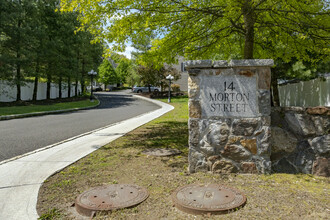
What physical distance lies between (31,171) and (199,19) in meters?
5.34

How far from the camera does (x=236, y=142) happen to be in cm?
428

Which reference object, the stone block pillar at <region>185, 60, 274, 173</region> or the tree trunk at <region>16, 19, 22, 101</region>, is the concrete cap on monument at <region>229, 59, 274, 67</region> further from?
the tree trunk at <region>16, 19, 22, 101</region>

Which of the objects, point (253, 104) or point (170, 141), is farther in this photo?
point (170, 141)

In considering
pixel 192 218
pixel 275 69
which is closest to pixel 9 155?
pixel 192 218

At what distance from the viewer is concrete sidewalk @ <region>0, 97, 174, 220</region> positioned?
10.8 feet

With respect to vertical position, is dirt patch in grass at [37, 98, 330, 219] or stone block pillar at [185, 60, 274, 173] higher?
stone block pillar at [185, 60, 274, 173]

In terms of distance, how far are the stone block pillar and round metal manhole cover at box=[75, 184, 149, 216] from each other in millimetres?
1196

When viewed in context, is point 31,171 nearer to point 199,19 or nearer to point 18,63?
point 199,19

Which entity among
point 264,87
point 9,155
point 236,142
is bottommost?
point 9,155

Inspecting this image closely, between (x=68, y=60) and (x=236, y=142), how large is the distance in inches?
1022

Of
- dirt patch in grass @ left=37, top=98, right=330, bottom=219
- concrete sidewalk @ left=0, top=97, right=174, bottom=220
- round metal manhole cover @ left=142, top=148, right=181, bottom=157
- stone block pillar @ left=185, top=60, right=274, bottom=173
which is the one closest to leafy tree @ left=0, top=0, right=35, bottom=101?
concrete sidewalk @ left=0, top=97, right=174, bottom=220

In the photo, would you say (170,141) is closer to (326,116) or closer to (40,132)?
(326,116)

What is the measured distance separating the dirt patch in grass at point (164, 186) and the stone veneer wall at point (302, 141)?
0.66 ft

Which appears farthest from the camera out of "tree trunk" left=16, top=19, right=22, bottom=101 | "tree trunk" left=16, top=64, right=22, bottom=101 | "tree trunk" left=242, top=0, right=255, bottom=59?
"tree trunk" left=16, top=64, right=22, bottom=101
